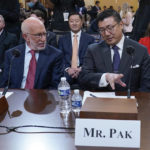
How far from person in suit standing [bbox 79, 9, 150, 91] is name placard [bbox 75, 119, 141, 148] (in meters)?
0.93

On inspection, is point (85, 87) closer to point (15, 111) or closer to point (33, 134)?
point (15, 111)

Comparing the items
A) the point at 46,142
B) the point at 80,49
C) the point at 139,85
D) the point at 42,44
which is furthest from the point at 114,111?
the point at 80,49

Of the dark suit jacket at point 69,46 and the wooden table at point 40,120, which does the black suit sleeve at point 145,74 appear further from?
the dark suit jacket at point 69,46

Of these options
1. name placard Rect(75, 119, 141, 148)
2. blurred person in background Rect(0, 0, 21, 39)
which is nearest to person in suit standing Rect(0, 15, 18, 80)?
blurred person in background Rect(0, 0, 21, 39)

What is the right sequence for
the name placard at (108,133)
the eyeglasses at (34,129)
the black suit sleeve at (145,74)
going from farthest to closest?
the black suit sleeve at (145,74), the eyeglasses at (34,129), the name placard at (108,133)

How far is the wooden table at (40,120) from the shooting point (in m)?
1.20

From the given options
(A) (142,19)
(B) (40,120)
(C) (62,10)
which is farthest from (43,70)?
(C) (62,10)

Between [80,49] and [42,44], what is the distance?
4.99 ft

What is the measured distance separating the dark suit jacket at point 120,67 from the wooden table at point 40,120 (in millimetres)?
283

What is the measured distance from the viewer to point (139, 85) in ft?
7.31

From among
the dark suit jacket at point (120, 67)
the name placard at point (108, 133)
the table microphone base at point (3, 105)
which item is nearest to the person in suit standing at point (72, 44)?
the dark suit jacket at point (120, 67)

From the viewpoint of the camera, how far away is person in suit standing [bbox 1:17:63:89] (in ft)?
7.60

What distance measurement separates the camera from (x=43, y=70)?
2.32 m

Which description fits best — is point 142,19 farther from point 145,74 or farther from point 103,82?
point 103,82
